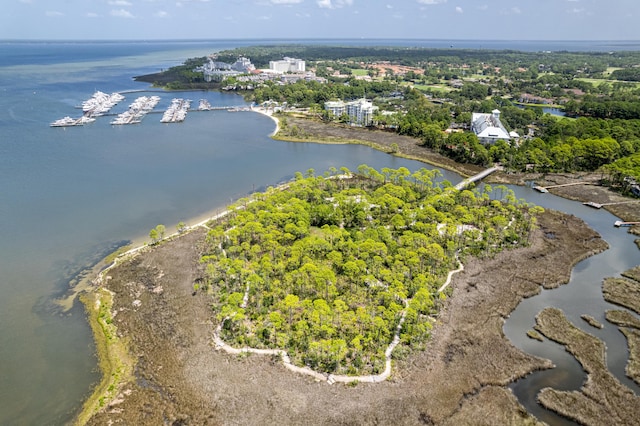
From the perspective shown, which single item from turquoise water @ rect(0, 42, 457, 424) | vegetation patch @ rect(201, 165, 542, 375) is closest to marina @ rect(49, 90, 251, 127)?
turquoise water @ rect(0, 42, 457, 424)

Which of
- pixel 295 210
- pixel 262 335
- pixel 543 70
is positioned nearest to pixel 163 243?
pixel 295 210

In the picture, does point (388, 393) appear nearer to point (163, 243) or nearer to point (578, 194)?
point (163, 243)

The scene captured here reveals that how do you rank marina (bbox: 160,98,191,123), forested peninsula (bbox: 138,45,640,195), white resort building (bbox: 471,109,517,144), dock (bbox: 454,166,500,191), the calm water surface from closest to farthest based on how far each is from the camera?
1. the calm water surface
2. dock (bbox: 454,166,500,191)
3. forested peninsula (bbox: 138,45,640,195)
4. white resort building (bbox: 471,109,517,144)
5. marina (bbox: 160,98,191,123)

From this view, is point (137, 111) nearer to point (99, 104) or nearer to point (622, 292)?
point (99, 104)

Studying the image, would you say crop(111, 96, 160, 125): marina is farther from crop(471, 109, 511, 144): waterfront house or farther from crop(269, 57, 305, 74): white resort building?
crop(269, 57, 305, 74): white resort building

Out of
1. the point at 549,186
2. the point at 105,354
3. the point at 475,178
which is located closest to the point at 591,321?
the point at 475,178

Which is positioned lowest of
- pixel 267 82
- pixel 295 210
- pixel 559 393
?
pixel 559 393
